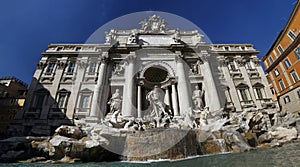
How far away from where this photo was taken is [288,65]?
53.9 ft

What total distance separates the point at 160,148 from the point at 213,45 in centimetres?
1587

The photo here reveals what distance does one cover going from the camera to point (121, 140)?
295 inches

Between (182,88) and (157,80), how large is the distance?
136 inches

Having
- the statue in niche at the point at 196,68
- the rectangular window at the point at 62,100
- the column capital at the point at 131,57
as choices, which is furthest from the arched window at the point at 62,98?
the statue in niche at the point at 196,68

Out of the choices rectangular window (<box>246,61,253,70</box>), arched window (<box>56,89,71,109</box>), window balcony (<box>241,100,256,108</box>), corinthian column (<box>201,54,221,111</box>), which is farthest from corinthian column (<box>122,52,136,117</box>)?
rectangular window (<box>246,61,253,70</box>)

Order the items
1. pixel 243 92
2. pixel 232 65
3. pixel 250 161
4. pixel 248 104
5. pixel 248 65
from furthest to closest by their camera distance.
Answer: pixel 232 65 → pixel 248 65 → pixel 243 92 → pixel 248 104 → pixel 250 161

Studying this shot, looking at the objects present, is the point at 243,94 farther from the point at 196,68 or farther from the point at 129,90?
the point at 129,90

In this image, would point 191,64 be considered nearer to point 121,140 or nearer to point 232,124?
point 232,124

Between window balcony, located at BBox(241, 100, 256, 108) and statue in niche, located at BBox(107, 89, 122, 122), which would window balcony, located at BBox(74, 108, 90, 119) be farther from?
window balcony, located at BBox(241, 100, 256, 108)

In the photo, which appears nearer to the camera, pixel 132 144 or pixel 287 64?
pixel 132 144

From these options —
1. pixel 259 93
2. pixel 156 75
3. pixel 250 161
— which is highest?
pixel 156 75

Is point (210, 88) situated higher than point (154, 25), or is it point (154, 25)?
point (154, 25)

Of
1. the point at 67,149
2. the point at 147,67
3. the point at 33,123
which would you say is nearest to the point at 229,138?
the point at 67,149

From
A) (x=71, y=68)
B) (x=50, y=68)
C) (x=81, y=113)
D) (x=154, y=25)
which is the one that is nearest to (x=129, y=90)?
(x=81, y=113)
